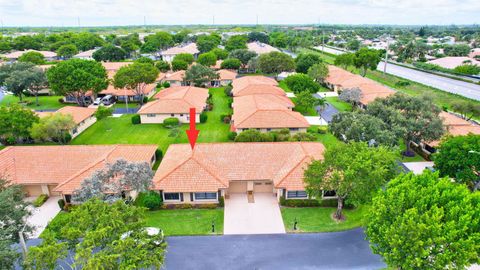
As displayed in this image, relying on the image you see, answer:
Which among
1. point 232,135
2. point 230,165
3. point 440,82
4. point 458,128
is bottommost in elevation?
point 232,135

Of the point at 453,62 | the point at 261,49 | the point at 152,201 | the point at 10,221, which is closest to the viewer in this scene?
the point at 10,221

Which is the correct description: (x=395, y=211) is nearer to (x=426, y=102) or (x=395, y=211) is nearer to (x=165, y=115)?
(x=426, y=102)

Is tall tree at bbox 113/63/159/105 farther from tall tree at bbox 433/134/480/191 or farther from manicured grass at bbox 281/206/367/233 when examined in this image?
tall tree at bbox 433/134/480/191

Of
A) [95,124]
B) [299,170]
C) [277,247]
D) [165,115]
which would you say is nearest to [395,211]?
[277,247]

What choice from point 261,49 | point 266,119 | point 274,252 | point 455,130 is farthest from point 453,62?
point 274,252

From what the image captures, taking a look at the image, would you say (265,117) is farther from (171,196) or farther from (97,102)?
(97,102)

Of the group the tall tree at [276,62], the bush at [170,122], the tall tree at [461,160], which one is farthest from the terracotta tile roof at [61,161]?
the tall tree at [276,62]
